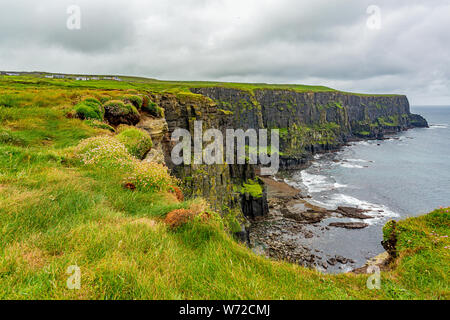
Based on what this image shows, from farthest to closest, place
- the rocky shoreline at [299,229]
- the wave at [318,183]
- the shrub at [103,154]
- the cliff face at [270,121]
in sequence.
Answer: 1. the wave at [318,183]
2. the cliff face at [270,121]
3. the rocky shoreline at [299,229]
4. the shrub at [103,154]

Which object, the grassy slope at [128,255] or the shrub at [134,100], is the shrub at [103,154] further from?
the shrub at [134,100]

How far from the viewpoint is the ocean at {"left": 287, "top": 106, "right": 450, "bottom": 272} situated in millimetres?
39125

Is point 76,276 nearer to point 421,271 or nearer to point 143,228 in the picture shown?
point 143,228

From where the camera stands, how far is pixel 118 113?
56.2 feet

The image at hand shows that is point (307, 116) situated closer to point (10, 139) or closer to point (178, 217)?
point (10, 139)

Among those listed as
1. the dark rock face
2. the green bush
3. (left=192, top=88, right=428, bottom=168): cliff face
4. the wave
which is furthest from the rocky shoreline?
(left=192, top=88, right=428, bottom=168): cliff face

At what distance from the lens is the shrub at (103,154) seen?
8589 mm

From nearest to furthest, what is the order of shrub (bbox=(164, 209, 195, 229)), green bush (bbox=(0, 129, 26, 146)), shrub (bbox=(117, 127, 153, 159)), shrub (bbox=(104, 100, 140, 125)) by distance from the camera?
shrub (bbox=(164, 209, 195, 229)), green bush (bbox=(0, 129, 26, 146)), shrub (bbox=(117, 127, 153, 159)), shrub (bbox=(104, 100, 140, 125))

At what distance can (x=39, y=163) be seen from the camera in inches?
293

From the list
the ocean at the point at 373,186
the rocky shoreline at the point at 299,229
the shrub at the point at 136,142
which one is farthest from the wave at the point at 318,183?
the shrub at the point at 136,142

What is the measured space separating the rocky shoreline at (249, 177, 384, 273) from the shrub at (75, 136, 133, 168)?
26825 mm

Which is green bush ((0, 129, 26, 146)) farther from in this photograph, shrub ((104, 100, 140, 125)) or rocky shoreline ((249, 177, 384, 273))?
rocky shoreline ((249, 177, 384, 273))

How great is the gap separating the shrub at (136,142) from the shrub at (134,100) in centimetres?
900
